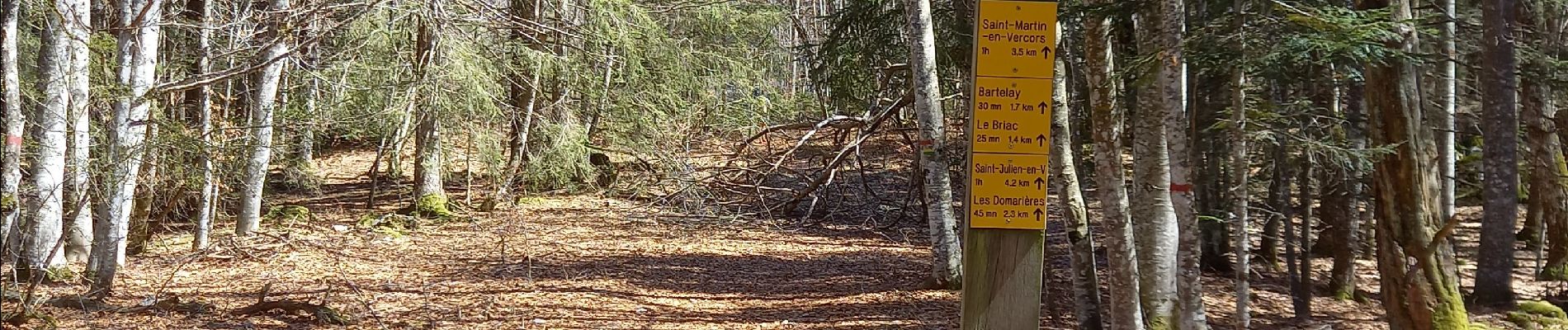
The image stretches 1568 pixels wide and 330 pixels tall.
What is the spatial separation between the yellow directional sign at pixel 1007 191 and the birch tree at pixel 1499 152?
900 cm

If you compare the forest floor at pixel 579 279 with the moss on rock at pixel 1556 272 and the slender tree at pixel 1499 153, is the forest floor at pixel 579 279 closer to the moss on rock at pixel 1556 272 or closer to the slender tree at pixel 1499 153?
the moss on rock at pixel 1556 272

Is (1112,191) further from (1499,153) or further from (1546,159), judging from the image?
(1546,159)

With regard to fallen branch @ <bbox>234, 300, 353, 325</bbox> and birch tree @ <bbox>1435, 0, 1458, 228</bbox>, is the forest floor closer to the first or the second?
fallen branch @ <bbox>234, 300, 353, 325</bbox>

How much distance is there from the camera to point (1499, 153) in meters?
11.2

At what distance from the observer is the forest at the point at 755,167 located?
6.48 meters

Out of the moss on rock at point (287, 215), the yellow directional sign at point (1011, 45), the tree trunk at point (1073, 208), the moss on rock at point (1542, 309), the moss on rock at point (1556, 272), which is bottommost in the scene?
the moss on rock at point (1542, 309)

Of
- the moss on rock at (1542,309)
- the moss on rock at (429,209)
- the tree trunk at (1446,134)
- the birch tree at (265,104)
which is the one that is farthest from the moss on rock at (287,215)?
the moss on rock at (1542,309)

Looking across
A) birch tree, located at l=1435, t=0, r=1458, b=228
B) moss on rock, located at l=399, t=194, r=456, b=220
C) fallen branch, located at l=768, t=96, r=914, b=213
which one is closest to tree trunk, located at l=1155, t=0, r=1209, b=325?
fallen branch, located at l=768, t=96, r=914, b=213

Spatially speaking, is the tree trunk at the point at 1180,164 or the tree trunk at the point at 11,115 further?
the tree trunk at the point at 11,115

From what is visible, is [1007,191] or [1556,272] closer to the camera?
[1007,191]

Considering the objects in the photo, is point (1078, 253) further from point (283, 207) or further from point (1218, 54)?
point (283, 207)

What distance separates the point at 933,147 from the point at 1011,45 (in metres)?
7.18

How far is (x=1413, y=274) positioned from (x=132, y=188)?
917 cm

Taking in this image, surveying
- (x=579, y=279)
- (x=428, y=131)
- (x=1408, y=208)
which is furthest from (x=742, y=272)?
(x=1408, y=208)
